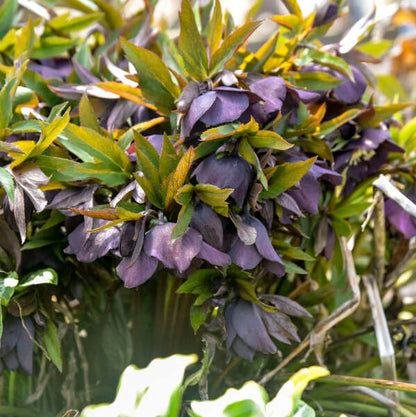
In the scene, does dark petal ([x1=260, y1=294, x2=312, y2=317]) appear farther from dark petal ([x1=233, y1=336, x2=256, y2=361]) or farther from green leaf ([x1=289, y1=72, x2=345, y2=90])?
green leaf ([x1=289, y1=72, x2=345, y2=90])

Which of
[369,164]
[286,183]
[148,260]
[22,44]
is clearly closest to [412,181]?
[369,164]

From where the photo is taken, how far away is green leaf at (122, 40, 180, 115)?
44 centimetres

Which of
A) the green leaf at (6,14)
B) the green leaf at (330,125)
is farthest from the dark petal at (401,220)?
the green leaf at (6,14)

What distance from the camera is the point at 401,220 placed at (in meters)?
0.53

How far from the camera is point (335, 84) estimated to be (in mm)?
505

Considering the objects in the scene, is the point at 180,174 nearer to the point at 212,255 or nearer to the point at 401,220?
the point at 212,255

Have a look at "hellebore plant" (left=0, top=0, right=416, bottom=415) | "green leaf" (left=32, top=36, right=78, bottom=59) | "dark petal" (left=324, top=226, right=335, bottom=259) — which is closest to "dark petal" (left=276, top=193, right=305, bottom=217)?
"hellebore plant" (left=0, top=0, right=416, bottom=415)

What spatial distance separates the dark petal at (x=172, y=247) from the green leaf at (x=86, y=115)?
12cm

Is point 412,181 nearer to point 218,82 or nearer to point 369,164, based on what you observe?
point 369,164

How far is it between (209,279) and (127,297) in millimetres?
148

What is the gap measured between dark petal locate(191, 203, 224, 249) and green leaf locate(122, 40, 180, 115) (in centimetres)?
11

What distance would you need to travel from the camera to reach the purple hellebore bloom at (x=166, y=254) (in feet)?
1.24

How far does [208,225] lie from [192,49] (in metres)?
0.15

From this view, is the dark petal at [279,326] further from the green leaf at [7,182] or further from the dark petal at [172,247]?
the green leaf at [7,182]
